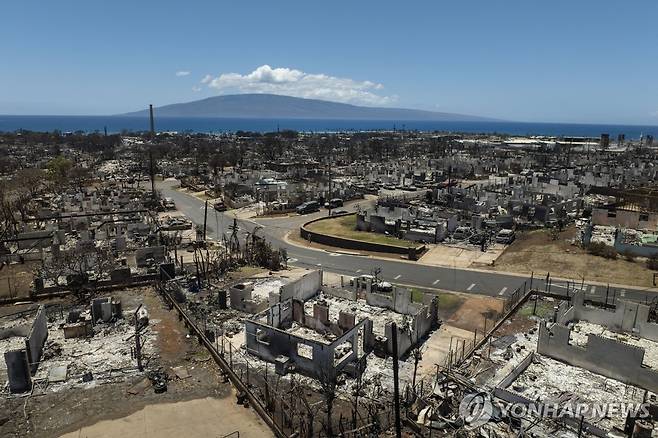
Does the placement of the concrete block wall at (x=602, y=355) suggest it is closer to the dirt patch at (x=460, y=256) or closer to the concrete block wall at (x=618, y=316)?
the concrete block wall at (x=618, y=316)

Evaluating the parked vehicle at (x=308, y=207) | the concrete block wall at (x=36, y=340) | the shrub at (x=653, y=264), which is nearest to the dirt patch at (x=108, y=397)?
the concrete block wall at (x=36, y=340)

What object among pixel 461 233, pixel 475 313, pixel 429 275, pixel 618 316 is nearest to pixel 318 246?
pixel 429 275

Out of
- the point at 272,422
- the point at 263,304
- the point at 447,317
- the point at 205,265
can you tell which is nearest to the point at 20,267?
the point at 205,265

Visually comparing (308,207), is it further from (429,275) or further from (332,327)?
(332,327)

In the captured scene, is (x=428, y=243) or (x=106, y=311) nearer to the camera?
(x=106, y=311)

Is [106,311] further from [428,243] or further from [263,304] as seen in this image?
A: [428,243]
